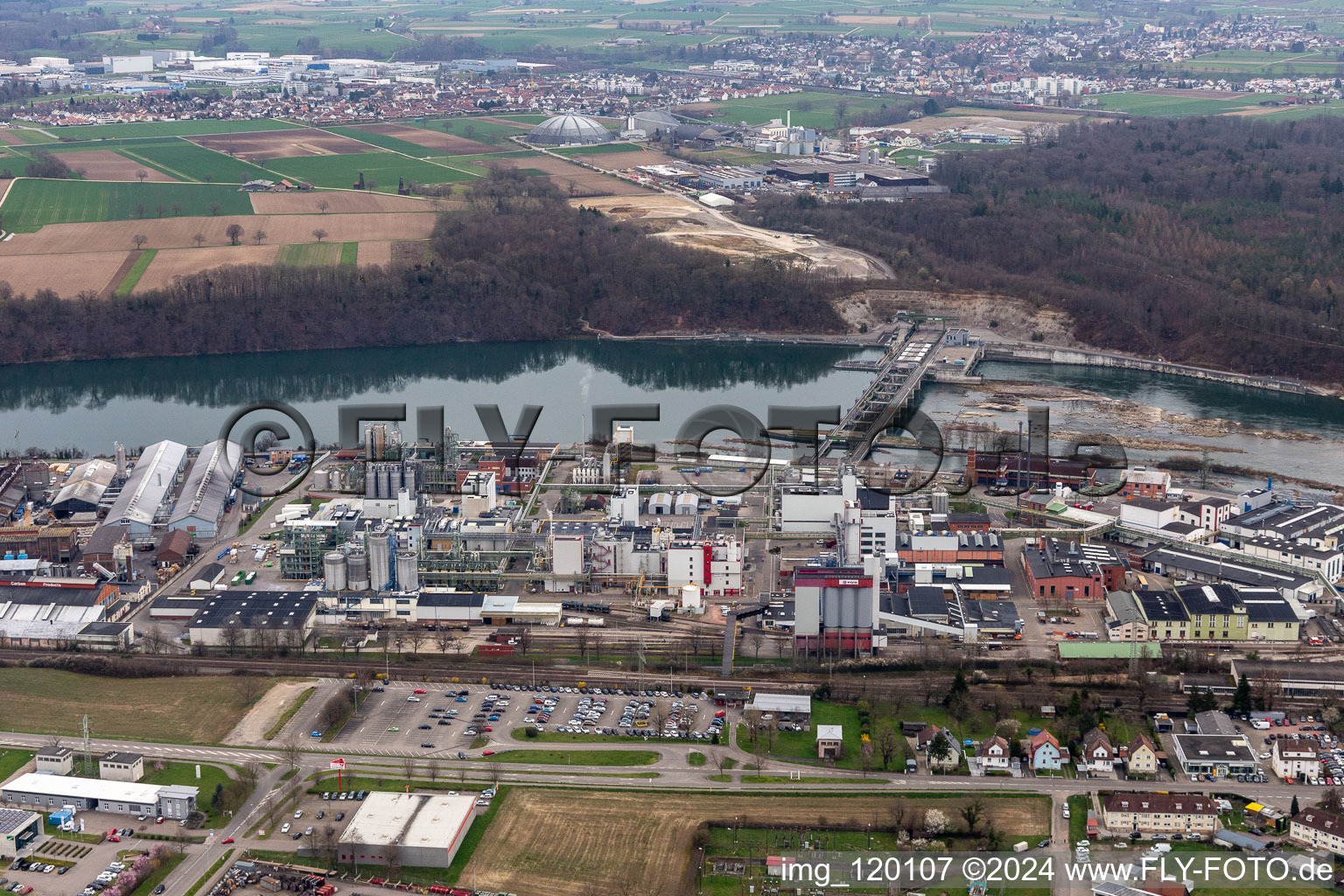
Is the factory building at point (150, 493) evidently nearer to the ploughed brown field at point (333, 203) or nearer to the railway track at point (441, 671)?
the railway track at point (441, 671)

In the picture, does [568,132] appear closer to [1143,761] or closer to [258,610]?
[258,610]

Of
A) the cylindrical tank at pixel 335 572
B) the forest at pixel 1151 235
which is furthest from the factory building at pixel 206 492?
the forest at pixel 1151 235

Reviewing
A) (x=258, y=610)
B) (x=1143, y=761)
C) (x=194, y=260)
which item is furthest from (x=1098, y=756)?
(x=194, y=260)

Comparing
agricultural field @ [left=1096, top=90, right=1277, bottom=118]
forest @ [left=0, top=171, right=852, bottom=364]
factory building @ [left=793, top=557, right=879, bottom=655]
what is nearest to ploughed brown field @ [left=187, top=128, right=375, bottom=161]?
forest @ [left=0, top=171, right=852, bottom=364]

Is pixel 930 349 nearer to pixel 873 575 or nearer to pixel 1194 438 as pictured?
pixel 1194 438

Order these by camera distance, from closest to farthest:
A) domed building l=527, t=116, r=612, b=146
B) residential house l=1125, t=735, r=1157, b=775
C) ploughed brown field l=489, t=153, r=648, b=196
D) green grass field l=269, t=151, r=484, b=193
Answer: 1. residential house l=1125, t=735, r=1157, b=775
2. ploughed brown field l=489, t=153, r=648, b=196
3. green grass field l=269, t=151, r=484, b=193
4. domed building l=527, t=116, r=612, b=146

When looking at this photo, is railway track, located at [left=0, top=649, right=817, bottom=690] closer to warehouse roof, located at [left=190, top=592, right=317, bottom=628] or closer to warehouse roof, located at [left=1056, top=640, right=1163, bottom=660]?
warehouse roof, located at [left=190, top=592, right=317, bottom=628]
